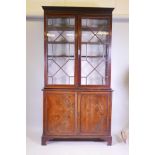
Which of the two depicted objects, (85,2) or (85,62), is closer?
(85,62)

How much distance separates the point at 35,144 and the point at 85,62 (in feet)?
4.97

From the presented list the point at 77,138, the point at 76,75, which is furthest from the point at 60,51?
the point at 77,138

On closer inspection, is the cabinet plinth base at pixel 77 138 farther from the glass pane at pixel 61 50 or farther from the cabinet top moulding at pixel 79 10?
the cabinet top moulding at pixel 79 10

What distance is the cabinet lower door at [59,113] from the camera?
3768 mm

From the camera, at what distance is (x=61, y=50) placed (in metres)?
3.94

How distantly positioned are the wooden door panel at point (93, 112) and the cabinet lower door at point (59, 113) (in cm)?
16

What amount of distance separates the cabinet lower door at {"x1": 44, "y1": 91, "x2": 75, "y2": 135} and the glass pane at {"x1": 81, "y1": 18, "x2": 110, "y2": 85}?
0.39 m

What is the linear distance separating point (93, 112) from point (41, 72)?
131cm
